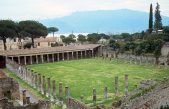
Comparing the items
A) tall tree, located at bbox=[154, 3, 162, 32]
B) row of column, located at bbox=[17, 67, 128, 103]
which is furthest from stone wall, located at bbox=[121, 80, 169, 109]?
tall tree, located at bbox=[154, 3, 162, 32]

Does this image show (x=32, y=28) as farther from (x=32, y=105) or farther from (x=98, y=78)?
(x=32, y=105)

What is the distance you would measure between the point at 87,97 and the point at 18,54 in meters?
38.0

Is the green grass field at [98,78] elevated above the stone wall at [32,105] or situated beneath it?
situated beneath

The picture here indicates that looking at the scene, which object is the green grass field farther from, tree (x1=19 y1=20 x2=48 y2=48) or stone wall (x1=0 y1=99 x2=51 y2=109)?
tree (x1=19 y1=20 x2=48 y2=48)

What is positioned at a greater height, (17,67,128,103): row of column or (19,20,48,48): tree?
(19,20,48,48): tree

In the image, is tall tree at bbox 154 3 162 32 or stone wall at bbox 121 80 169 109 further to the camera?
tall tree at bbox 154 3 162 32

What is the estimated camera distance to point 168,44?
62.2 meters

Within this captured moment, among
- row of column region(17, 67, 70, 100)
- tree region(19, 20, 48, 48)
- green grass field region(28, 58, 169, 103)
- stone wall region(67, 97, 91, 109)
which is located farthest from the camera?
tree region(19, 20, 48, 48)

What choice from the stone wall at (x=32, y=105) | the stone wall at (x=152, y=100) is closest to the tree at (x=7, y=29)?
the stone wall at (x=32, y=105)

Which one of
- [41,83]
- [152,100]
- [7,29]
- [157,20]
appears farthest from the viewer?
[157,20]

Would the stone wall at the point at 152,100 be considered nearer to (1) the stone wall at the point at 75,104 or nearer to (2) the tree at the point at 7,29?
(1) the stone wall at the point at 75,104

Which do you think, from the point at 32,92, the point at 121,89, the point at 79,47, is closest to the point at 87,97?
the point at 121,89

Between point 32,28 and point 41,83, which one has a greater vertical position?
point 32,28

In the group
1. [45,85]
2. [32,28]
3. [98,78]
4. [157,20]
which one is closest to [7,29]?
[32,28]
